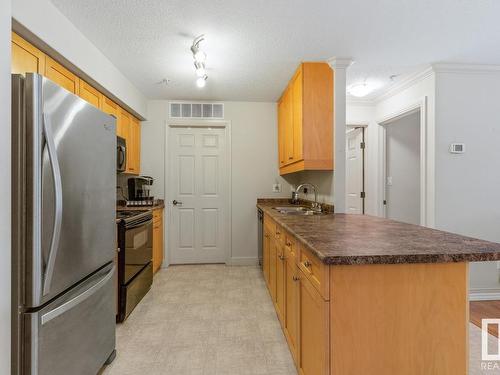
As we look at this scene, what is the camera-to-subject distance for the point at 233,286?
3223mm

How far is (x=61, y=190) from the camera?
4.17 ft

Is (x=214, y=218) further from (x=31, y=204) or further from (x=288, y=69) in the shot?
(x=31, y=204)

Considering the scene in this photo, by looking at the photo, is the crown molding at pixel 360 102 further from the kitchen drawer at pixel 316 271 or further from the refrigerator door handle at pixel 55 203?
the refrigerator door handle at pixel 55 203

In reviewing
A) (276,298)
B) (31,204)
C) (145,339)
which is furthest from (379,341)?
(145,339)

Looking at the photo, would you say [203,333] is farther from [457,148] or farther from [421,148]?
[457,148]

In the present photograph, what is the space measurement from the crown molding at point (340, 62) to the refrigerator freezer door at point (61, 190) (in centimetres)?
210

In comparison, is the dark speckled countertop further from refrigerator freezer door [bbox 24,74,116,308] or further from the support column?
refrigerator freezer door [bbox 24,74,116,308]

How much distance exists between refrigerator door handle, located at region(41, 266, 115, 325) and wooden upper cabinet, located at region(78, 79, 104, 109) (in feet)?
5.17

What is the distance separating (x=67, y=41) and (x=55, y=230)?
1.57m

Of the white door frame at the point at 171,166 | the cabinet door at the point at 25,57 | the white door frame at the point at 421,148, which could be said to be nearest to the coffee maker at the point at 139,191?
the white door frame at the point at 171,166

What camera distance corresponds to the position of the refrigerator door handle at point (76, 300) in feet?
4.04

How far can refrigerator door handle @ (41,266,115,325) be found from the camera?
1230mm

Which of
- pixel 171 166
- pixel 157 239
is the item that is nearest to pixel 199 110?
pixel 171 166

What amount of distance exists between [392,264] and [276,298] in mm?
1524
